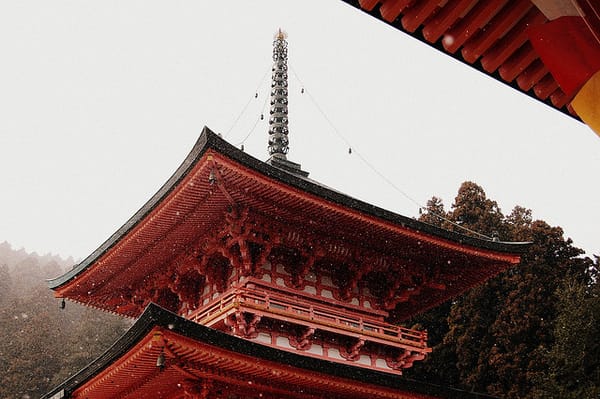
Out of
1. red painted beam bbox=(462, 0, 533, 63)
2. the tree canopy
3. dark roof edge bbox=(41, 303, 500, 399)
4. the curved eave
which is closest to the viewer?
red painted beam bbox=(462, 0, 533, 63)

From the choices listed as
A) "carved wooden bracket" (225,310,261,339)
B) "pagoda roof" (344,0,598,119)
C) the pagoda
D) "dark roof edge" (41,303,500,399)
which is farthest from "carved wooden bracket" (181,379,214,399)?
"pagoda roof" (344,0,598,119)

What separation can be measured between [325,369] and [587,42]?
8677 millimetres

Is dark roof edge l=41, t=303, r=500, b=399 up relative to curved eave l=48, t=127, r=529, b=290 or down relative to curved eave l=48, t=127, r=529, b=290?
down

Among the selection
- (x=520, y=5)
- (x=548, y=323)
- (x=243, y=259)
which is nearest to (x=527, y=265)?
(x=548, y=323)

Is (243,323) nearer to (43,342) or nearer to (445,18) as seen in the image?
(445,18)

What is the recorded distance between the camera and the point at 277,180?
1155 cm

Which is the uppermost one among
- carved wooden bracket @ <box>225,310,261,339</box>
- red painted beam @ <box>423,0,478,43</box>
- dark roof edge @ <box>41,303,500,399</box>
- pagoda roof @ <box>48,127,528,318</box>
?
pagoda roof @ <box>48,127,528,318</box>

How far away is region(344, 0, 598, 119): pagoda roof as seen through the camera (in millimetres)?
3707

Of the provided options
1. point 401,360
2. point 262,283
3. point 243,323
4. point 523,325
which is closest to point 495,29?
point 243,323

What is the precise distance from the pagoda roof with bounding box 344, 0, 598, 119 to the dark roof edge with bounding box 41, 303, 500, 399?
6.19 m

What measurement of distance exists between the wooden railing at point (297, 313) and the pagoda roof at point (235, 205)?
154 cm

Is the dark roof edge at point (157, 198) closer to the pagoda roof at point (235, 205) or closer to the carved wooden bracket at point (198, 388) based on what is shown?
the pagoda roof at point (235, 205)

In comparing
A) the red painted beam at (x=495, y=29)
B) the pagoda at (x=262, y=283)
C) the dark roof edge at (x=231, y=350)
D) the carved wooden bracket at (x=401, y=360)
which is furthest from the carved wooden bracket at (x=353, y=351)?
the red painted beam at (x=495, y=29)

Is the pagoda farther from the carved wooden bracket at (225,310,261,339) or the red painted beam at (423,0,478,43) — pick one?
the red painted beam at (423,0,478,43)
